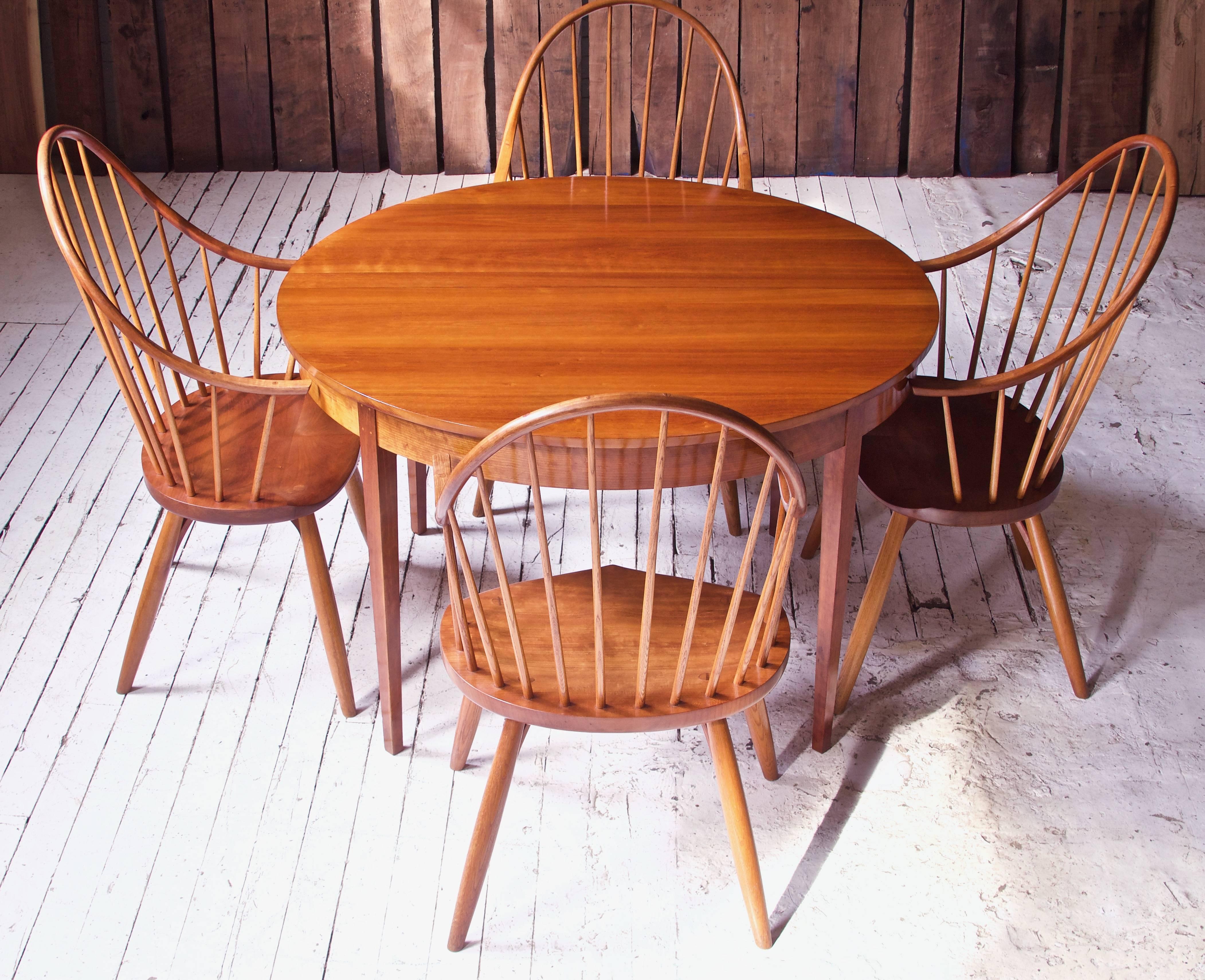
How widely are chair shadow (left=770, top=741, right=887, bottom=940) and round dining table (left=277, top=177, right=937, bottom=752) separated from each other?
71 mm

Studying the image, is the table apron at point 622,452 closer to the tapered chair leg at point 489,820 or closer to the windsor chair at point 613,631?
the windsor chair at point 613,631

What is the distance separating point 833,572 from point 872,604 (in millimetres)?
217

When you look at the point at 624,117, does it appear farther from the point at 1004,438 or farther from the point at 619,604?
the point at 619,604

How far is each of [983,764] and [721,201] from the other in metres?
1.10

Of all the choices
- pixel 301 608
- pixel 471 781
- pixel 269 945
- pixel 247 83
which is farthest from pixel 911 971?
pixel 247 83

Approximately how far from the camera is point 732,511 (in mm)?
2496

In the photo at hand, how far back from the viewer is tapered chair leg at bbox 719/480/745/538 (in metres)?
2.48

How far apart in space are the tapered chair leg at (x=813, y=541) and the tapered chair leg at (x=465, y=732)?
82cm

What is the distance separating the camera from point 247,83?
13.0 ft

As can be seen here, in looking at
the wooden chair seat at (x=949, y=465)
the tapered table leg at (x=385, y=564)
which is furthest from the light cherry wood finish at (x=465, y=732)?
the wooden chair seat at (x=949, y=465)

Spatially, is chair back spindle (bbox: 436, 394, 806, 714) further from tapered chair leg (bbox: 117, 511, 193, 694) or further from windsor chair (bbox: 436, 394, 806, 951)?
tapered chair leg (bbox: 117, 511, 193, 694)

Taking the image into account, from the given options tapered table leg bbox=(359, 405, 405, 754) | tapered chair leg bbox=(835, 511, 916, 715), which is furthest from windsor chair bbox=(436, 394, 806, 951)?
tapered chair leg bbox=(835, 511, 916, 715)

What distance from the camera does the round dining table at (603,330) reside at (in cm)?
158

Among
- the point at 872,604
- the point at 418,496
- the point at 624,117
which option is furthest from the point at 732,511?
the point at 624,117
